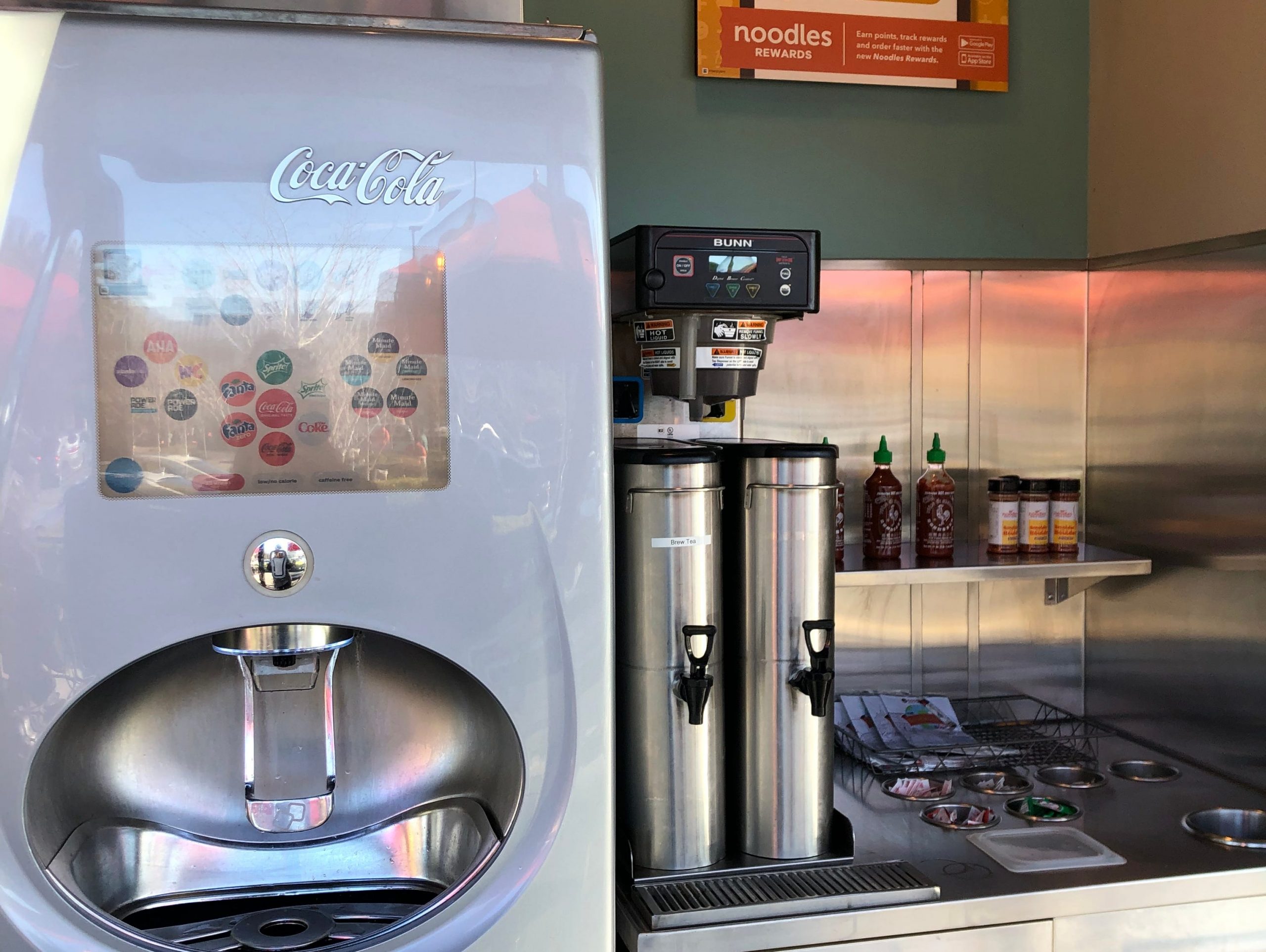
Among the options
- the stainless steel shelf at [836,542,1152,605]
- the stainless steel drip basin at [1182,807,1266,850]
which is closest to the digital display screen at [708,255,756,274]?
the stainless steel shelf at [836,542,1152,605]

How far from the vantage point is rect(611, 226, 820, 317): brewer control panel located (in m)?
1.47

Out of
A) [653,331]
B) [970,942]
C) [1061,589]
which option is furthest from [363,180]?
[1061,589]

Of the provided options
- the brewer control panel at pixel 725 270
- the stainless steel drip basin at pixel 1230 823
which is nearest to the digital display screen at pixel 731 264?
the brewer control panel at pixel 725 270

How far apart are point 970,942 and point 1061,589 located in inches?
37.1

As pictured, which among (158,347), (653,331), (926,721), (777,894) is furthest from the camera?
(926,721)

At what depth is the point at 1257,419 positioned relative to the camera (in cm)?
173

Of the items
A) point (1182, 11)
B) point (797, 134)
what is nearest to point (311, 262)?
point (797, 134)

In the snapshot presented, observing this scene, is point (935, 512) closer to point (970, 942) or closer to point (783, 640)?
point (783, 640)

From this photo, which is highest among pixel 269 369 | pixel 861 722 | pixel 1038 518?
pixel 269 369

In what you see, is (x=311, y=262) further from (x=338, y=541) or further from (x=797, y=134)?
(x=797, y=134)

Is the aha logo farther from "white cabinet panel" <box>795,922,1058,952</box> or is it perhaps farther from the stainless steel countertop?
"white cabinet panel" <box>795,922,1058,952</box>

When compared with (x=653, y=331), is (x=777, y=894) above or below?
below

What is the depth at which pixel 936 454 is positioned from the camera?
6.57ft

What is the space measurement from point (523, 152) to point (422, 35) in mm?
131
